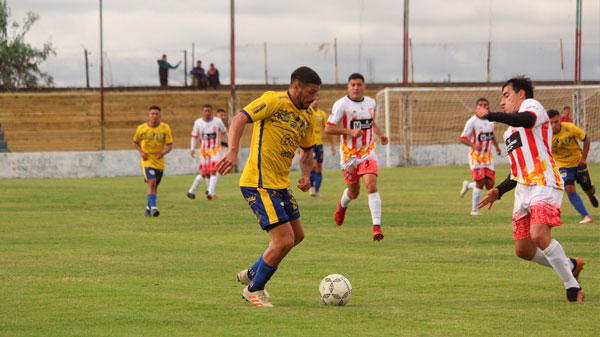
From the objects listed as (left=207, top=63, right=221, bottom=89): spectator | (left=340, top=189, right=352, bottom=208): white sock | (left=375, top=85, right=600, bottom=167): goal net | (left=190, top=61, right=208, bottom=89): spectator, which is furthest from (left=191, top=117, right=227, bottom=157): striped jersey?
(left=190, top=61, right=208, bottom=89): spectator

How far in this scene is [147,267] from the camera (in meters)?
9.98

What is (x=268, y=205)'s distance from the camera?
7.48 m

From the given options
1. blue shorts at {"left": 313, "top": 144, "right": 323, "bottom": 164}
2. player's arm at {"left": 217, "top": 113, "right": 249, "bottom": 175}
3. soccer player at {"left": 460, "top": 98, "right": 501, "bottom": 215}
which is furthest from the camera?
blue shorts at {"left": 313, "top": 144, "right": 323, "bottom": 164}

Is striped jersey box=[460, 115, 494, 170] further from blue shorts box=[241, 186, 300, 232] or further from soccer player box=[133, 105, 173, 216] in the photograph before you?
blue shorts box=[241, 186, 300, 232]

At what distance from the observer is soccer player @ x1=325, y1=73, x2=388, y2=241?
12.7 metres

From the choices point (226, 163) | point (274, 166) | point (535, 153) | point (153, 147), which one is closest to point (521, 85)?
point (535, 153)

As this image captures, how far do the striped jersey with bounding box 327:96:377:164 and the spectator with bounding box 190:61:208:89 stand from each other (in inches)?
1231

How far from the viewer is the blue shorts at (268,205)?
24.5 feet

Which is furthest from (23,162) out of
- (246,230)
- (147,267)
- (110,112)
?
(147,267)

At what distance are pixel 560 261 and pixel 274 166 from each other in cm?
269

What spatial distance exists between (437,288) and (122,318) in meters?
3.22

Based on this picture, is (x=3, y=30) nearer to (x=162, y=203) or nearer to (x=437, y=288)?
(x=162, y=203)

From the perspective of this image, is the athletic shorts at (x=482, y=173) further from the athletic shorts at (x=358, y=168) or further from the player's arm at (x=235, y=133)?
the player's arm at (x=235, y=133)

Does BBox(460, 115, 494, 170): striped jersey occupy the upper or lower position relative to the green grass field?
upper
